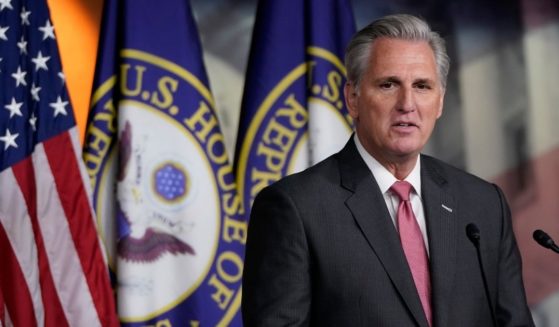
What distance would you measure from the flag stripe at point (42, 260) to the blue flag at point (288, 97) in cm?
94

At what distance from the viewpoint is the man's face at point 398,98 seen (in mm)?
1849

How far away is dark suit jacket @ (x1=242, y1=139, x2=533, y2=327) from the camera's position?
5.62ft

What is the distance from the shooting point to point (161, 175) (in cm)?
361

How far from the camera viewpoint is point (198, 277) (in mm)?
3670

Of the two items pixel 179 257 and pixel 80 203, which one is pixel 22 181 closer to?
pixel 80 203

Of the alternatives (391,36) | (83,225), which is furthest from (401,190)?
(83,225)

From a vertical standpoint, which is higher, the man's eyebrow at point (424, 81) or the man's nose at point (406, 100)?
the man's eyebrow at point (424, 81)

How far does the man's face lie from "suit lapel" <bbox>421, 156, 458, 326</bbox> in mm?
96

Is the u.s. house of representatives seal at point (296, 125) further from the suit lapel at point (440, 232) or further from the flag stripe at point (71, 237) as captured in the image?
the suit lapel at point (440, 232)

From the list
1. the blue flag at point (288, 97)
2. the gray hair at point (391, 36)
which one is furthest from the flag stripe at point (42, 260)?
the gray hair at point (391, 36)

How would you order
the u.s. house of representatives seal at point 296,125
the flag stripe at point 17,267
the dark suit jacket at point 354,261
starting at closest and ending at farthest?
the dark suit jacket at point 354,261 < the flag stripe at point 17,267 < the u.s. house of representatives seal at point 296,125

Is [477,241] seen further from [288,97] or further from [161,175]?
[288,97]

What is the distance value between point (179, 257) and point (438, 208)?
75.7 inches

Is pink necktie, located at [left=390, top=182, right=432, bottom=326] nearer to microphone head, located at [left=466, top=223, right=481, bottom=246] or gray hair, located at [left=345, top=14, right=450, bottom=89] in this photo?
microphone head, located at [left=466, top=223, right=481, bottom=246]
